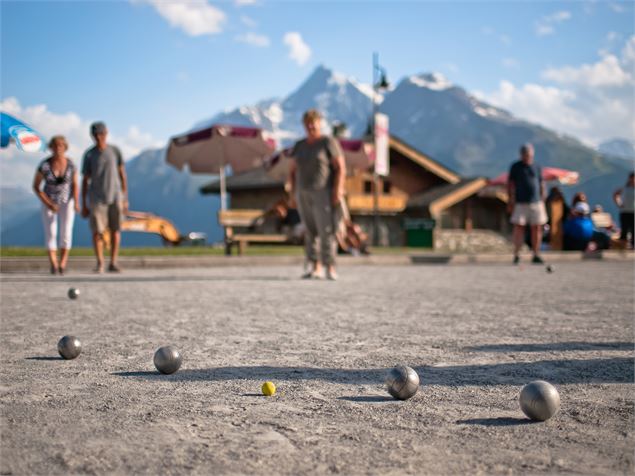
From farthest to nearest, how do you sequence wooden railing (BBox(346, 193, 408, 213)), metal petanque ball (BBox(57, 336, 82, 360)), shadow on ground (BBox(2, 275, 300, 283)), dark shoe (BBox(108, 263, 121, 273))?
1. wooden railing (BBox(346, 193, 408, 213))
2. dark shoe (BBox(108, 263, 121, 273))
3. shadow on ground (BBox(2, 275, 300, 283))
4. metal petanque ball (BBox(57, 336, 82, 360))

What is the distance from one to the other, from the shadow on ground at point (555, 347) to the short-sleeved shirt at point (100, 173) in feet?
23.4

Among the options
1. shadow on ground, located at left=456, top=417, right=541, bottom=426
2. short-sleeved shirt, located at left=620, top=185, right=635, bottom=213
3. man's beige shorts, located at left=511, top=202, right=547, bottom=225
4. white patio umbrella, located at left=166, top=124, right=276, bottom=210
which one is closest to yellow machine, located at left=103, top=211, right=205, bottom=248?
white patio umbrella, located at left=166, top=124, right=276, bottom=210

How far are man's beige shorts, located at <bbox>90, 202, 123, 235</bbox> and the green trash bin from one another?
857 inches

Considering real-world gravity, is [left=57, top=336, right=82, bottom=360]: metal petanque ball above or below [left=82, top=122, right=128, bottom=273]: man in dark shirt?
below

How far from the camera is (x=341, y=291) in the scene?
793cm

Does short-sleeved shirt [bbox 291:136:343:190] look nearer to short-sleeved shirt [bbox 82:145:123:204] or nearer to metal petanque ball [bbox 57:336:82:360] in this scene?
short-sleeved shirt [bbox 82:145:123:204]

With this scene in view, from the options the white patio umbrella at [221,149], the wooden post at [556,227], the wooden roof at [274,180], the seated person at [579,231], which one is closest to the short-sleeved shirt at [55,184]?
the white patio umbrella at [221,149]

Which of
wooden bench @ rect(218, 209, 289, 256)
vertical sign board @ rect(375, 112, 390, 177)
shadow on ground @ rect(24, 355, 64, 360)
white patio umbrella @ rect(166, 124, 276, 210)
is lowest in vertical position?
shadow on ground @ rect(24, 355, 64, 360)

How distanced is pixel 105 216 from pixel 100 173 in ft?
2.13

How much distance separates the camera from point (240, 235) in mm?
16531

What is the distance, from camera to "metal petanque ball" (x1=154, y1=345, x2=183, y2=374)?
128 inches

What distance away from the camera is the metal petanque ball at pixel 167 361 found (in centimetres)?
326

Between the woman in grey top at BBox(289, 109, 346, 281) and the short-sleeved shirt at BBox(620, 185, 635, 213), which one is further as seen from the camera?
the short-sleeved shirt at BBox(620, 185, 635, 213)

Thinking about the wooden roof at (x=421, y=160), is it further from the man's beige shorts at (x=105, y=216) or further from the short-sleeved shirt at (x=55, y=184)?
the short-sleeved shirt at (x=55, y=184)
